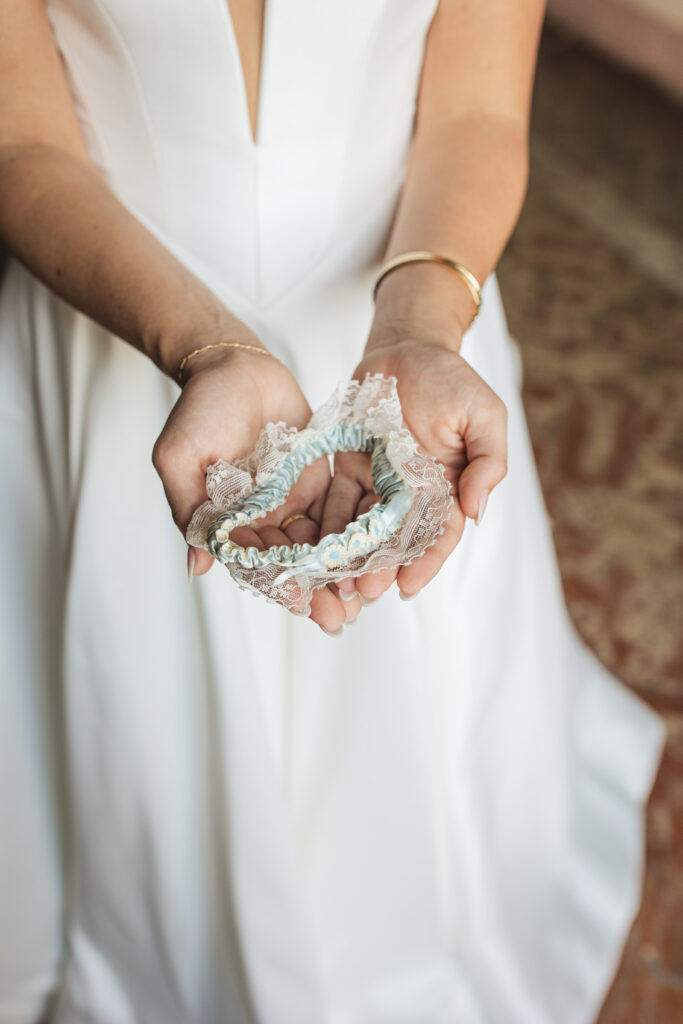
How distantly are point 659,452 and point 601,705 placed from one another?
3.17 feet

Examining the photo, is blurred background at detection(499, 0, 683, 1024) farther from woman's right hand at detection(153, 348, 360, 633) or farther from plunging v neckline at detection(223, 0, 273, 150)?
plunging v neckline at detection(223, 0, 273, 150)

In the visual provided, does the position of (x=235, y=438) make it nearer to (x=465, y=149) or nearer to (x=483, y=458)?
(x=483, y=458)

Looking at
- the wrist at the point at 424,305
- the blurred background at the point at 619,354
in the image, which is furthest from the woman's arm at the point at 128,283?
the blurred background at the point at 619,354

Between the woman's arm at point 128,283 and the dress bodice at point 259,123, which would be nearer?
the woman's arm at point 128,283

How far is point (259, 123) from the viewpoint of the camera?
1.04 meters

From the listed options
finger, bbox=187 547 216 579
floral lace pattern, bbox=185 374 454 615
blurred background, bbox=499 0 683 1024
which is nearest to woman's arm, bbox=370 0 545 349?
floral lace pattern, bbox=185 374 454 615

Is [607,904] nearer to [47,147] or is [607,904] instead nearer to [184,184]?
[184,184]

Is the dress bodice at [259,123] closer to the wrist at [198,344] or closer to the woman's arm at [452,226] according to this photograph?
the woman's arm at [452,226]

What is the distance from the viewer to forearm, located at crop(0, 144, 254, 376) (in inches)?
37.2

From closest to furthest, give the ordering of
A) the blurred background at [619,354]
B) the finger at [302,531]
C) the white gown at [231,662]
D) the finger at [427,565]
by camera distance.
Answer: the finger at [427,565]
the finger at [302,531]
the white gown at [231,662]
the blurred background at [619,354]

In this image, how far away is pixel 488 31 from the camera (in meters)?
1.06

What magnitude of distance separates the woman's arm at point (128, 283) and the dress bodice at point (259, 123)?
0.20ft

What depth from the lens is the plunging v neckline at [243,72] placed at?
38.3 inches

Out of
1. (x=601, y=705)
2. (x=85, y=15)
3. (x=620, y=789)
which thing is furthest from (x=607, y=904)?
(x=85, y=15)
